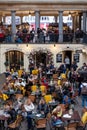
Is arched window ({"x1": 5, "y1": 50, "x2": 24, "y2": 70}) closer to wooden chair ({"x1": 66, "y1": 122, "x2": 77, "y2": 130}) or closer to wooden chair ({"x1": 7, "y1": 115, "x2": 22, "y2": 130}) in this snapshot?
wooden chair ({"x1": 7, "y1": 115, "x2": 22, "y2": 130})

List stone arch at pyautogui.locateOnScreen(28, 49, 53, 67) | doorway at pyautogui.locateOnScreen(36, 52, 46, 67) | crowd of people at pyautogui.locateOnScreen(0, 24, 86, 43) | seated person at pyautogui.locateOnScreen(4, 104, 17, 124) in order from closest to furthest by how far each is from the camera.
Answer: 1. seated person at pyautogui.locateOnScreen(4, 104, 17, 124)
2. crowd of people at pyautogui.locateOnScreen(0, 24, 86, 43)
3. stone arch at pyautogui.locateOnScreen(28, 49, 53, 67)
4. doorway at pyautogui.locateOnScreen(36, 52, 46, 67)

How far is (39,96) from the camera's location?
23.5 meters

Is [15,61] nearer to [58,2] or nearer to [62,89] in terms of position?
[58,2]

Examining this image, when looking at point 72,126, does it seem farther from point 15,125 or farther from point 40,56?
point 40,56

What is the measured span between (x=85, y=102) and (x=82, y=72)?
4.04 metres

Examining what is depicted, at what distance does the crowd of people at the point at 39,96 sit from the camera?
18734 mm

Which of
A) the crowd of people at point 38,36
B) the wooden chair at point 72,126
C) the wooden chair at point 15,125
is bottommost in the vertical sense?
the wooden chair at point 15,125

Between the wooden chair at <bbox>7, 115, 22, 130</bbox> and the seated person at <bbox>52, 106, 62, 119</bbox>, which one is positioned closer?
the wooden chair at <bbox>7, 115, 22, 130</bbox>

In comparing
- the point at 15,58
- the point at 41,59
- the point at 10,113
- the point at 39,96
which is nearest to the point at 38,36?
the point at 41,59

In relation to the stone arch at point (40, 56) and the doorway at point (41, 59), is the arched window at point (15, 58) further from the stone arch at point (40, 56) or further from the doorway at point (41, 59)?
the doorway at point (41, 59)

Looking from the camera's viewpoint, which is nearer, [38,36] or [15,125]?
[15,125]

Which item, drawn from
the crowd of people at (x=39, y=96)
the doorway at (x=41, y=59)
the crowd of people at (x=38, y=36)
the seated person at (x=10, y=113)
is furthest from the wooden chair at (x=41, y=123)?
the doorway at (x=41, y=59)

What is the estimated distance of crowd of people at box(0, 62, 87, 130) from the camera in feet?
61.5

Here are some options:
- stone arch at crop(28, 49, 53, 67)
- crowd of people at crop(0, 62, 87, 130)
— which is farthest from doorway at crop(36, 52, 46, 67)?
crowd of people at crop(0, 62, 87, 130)
